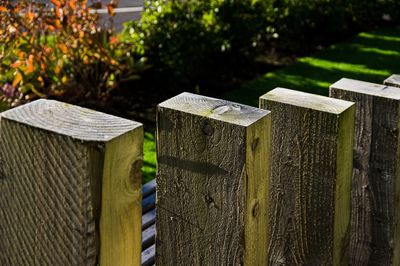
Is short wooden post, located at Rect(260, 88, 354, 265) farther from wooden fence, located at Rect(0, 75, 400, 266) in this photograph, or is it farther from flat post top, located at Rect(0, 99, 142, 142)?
flat post top, located at Rect(0, 99, 142, 142)

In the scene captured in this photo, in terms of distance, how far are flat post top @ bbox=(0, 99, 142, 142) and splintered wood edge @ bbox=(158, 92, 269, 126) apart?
239 millimetres

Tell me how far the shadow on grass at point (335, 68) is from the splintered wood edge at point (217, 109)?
557cm

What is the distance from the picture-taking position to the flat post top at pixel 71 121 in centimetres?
127

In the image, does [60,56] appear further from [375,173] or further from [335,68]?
[375,173]

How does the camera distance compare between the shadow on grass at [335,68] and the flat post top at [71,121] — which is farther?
the shadow on grass at [335,68]

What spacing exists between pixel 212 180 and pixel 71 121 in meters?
0.36

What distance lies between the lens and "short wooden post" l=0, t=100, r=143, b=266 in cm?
126

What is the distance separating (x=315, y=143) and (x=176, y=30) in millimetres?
5799

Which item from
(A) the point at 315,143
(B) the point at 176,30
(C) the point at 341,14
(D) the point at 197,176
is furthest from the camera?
(C) the point at 341,14

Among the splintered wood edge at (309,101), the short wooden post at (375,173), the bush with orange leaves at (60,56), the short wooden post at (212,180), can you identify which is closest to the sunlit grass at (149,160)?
the bush with orange leaves at (60,56)

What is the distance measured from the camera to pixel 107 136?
1.26m

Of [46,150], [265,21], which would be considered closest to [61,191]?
[46,150]

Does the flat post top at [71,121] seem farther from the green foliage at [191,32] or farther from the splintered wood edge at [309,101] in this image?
the green foliage at [191,32]

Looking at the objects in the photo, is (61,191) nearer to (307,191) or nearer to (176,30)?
(307,191)
